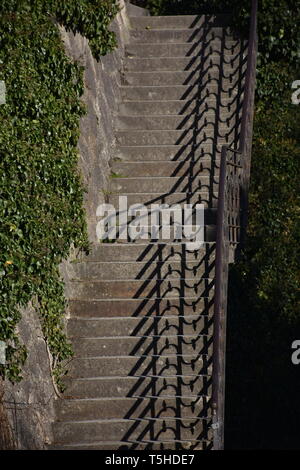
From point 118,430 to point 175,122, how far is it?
4885 mm

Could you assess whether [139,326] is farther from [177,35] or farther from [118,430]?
[177,35]

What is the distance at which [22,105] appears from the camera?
9375mm

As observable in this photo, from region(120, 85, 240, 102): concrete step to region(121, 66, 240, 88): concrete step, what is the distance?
0.39ft

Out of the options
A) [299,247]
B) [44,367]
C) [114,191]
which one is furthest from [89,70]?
[44,367]

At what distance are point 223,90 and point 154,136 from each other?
1.39 m

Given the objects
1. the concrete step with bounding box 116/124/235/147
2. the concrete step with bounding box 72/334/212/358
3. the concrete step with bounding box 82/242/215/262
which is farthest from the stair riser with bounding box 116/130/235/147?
the concrete step with bounding box 72/334/212/358

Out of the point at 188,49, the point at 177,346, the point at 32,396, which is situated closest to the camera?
the point at 32,396

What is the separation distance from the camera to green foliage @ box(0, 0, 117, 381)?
27.9 ft

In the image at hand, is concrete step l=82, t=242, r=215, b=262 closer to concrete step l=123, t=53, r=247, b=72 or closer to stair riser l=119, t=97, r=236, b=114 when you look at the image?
stair riser l=119, t=97, r=236, b=114

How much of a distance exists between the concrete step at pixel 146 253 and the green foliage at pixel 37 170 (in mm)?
225

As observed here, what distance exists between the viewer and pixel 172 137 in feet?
41.0

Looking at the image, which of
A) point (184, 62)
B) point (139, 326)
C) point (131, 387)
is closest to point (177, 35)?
point (184, 62)

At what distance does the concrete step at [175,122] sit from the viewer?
1270 cm

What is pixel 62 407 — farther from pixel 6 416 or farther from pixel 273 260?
pixel 273 260
